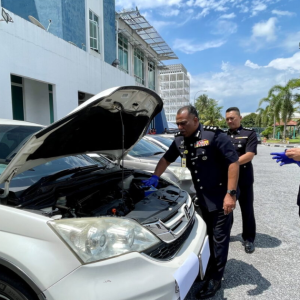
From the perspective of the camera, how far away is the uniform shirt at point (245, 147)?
119 inches

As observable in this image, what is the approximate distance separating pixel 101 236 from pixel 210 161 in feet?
4.17

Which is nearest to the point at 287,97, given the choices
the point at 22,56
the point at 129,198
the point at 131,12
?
the point at 131,12

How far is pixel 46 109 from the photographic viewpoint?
32.7 ft

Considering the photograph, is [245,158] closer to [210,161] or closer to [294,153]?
[294,153]

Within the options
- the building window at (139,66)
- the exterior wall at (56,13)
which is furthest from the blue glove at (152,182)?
the building window at (139,66)

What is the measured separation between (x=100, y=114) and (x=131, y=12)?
15.7 meters

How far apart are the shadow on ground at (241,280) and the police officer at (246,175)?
38 cm

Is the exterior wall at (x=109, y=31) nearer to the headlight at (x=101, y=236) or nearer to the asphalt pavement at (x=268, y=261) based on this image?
the asphalt pavement at (x=268, y=261)

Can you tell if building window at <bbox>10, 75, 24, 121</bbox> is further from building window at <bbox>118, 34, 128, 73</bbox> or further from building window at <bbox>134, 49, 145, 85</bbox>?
building window at <bbox>134, 49, 145, 85</bbox>

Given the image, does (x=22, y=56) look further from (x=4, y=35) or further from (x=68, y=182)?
(x=68, y=182)

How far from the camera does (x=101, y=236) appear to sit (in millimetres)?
1385

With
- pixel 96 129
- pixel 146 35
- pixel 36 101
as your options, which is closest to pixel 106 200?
pixel 96 129

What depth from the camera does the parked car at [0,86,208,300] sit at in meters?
1.28

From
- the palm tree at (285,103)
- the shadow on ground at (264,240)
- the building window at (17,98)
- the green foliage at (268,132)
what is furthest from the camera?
the green foliage at (268,132)
